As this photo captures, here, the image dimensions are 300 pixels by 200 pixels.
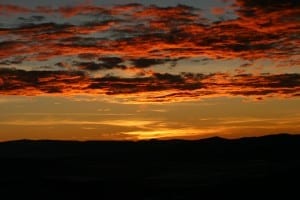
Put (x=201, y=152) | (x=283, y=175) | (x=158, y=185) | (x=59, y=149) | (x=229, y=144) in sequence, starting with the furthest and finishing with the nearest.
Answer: (x=59, y=149)
(x=229, y=144)
(x=201, y=152)
(x=283, y=175)
(x=158, y=185)

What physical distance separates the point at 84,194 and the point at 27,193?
5.17 meters

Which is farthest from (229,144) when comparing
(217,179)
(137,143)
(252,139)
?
(217,179)

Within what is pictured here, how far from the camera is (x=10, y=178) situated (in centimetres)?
5884

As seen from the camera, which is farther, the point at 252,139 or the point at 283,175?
the point at 252,139

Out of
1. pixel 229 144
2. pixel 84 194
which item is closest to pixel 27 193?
pixel 84 194

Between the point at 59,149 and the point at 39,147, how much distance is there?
8.42 m

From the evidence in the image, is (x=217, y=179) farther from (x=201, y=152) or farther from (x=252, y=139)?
(x=252, y=139)

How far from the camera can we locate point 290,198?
40781 millimetres

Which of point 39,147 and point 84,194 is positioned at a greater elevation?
point 39,147

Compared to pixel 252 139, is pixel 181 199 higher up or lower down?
lower down

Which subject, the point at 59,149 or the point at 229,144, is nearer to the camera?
the point at 229,144

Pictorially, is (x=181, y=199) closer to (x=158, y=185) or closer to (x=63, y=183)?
(x=158, y=185)

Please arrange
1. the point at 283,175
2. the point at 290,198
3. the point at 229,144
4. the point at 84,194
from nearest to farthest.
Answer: the point at 290,198, the point at 84,194, the point at 283,175, the point at 229,144

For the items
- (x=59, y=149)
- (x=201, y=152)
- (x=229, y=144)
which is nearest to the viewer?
(x=201, y=152)
